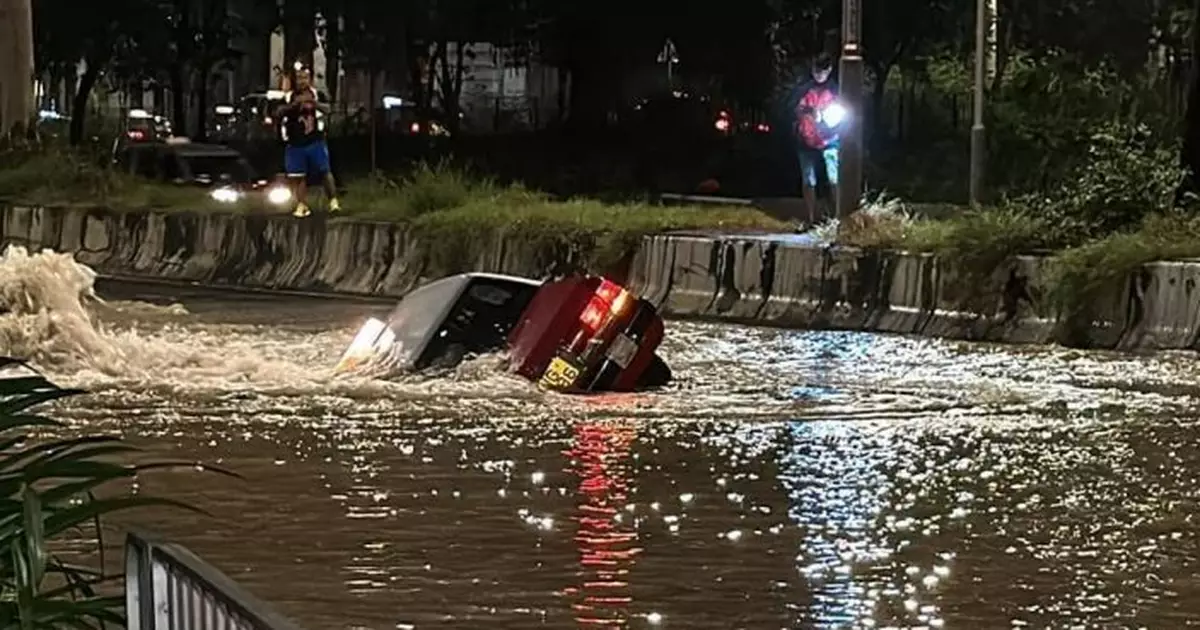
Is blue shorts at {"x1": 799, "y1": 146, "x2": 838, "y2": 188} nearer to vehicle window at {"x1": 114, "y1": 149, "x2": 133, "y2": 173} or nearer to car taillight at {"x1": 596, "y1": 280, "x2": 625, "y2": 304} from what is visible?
car taillight at {"x1": 596, "y1": 280, "x2": 625, "y2": 304}

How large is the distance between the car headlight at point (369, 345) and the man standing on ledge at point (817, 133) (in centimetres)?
720

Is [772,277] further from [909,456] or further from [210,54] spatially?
[210,54]

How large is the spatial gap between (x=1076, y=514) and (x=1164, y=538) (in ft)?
1.91

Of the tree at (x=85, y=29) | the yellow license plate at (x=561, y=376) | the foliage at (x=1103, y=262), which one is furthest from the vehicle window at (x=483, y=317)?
the tree at (x=85, y=29)

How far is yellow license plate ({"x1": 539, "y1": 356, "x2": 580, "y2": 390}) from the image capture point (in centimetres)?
1291

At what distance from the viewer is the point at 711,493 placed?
9.66m

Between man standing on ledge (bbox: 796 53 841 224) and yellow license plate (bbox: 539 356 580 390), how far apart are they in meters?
7.73

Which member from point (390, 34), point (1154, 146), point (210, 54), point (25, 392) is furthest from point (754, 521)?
point (210, 54)

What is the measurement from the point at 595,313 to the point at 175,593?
885 centimetres

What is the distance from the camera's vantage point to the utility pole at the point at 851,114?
18.8 meters

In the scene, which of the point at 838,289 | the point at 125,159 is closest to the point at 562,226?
the point at 838,289

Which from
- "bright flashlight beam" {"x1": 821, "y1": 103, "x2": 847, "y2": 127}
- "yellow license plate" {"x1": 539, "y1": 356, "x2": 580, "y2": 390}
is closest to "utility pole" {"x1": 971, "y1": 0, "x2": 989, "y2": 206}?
"bright flashlight beam" {"x1": 821, "y1": 103, "x2": 847, "y2": 127}

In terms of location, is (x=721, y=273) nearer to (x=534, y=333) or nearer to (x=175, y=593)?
(x=534, y=333)

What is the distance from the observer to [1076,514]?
9.18 metres
